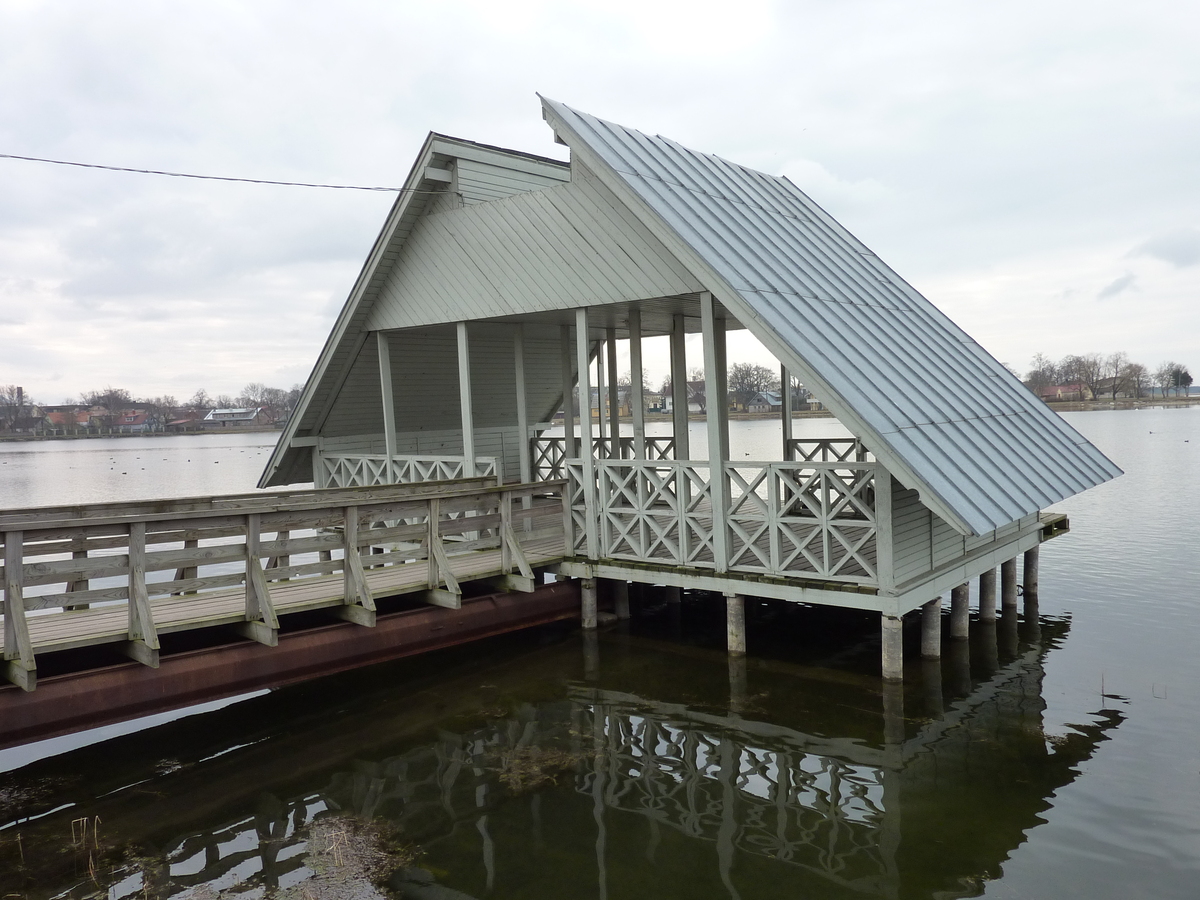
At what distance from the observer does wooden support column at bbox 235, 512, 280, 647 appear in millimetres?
8430

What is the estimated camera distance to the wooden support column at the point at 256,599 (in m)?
8.43

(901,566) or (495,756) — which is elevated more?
(901,566)

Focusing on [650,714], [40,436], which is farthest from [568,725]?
[40,436]

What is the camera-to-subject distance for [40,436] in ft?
285

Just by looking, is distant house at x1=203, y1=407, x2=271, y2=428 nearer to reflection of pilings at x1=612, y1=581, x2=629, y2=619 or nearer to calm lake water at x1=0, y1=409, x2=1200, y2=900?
reflection of pilings at x1=612, y1=581, x2=629, y2=619

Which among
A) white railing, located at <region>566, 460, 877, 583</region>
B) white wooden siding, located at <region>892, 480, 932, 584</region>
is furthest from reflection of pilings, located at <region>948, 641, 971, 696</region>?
white railing, located at <region>566, 460, 877, 583</region>

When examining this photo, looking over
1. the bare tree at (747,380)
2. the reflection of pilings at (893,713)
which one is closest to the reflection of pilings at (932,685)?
the reflection of pilings at (893,713)

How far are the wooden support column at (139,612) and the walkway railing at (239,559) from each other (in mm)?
10

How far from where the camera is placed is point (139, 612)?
301 inches

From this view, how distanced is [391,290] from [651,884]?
9978 millimetres

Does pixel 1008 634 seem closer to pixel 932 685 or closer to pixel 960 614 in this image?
pixel 960 614

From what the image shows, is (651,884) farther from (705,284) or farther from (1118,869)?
(705,284)

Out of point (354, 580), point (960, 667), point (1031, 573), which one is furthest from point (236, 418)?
point (960, 667)

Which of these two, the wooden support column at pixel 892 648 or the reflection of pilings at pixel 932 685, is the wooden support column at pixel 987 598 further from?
the wooden support column at pixel 892 648
